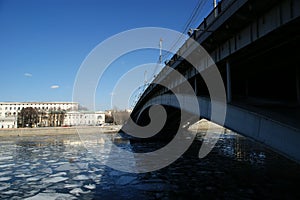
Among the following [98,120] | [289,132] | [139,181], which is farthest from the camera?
[98,120]

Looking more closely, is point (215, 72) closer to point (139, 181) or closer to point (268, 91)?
point (268, 91)

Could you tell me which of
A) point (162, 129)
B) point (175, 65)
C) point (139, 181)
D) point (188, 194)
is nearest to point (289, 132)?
point (188, 194)

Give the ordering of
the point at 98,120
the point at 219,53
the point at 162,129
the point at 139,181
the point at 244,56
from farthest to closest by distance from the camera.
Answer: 1. the point at 98,120
2. the point at 162,129
3. the point at 139,181
4. the point at 219,53
5. the point at 244,56

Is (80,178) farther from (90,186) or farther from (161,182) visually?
(161,182)

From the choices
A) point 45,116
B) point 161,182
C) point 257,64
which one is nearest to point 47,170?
point 161,182

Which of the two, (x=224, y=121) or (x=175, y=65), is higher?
(x=175, y=65)

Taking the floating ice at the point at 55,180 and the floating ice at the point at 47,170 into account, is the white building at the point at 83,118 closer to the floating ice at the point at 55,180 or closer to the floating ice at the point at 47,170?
the floating ice at the point at 47,170

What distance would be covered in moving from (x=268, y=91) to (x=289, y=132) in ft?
16.9

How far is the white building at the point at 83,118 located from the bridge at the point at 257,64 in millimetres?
95129

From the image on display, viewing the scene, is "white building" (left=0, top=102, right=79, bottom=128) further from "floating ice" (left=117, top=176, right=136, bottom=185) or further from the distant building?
"floating ice" (left=117, top=176, right=136, bottom=185)

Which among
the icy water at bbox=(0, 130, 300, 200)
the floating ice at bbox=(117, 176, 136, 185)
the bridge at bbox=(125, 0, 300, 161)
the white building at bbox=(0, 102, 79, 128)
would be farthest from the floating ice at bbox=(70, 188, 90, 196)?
the white building at bbox=(0, 102, 79, 128)

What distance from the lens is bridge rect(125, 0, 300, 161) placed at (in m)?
6.50

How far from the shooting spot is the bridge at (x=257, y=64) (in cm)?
650

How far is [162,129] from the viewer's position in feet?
134
